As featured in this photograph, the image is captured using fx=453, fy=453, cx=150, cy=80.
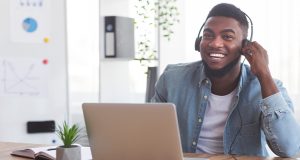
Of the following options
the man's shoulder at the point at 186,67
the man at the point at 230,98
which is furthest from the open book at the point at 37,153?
the man's shoulder at the point at 186,67

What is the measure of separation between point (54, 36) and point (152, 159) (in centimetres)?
197

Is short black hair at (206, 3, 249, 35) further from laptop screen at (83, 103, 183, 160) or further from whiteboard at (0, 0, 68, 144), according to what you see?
whiteboard at (0, 0, 68, 144)

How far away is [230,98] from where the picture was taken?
2.00m

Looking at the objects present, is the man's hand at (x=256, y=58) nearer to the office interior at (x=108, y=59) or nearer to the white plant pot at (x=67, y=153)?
the white plant pot at (x=67, y=153)

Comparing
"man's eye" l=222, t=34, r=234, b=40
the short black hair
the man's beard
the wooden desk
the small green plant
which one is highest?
the short black hair

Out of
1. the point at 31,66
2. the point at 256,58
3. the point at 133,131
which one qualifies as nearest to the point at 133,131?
the point at 133,131

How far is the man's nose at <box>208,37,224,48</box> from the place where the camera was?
1.96 m

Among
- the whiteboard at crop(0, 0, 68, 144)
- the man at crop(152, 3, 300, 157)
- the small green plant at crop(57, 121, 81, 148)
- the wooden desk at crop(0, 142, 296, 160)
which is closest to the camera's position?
the small green plant at crop(57, 121, 81, 148)

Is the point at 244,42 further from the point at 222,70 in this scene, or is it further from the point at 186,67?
the point at 186,67

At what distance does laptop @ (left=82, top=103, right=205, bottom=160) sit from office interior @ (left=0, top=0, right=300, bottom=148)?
1.76 m

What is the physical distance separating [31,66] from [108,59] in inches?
23.7

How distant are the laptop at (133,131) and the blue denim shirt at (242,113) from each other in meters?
0.59

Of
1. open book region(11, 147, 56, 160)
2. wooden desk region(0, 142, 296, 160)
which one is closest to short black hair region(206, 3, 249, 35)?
wooden desk region(0, 142, 296, 160)

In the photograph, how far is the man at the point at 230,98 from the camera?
5.98 feet
